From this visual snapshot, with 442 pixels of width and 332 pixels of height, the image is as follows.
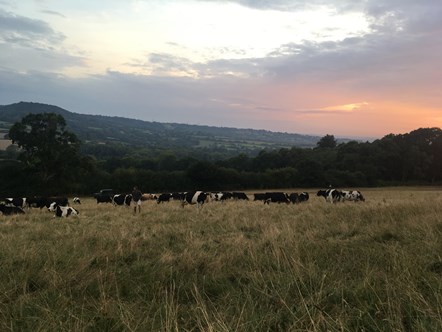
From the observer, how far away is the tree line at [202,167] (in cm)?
6078

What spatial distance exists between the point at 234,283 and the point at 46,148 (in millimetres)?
60645

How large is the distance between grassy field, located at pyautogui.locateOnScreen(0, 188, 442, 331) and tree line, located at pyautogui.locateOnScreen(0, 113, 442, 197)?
57417 mm

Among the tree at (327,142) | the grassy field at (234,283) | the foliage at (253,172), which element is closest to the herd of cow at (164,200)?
the grassy field at (234,283)

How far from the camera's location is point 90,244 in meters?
8.17

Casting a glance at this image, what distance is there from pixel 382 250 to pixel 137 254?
14.4ft

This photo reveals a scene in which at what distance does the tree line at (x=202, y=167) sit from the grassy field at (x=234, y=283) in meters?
57.4

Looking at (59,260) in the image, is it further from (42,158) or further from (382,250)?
(42,158)

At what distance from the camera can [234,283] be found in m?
5.43

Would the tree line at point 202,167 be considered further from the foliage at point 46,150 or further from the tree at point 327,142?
the tree at point 327,142

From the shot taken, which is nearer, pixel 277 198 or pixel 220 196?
pixel 277 198

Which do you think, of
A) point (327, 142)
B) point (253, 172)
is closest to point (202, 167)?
point (253, 172)

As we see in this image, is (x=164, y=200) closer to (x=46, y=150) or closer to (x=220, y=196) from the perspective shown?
(x=220, y=196)

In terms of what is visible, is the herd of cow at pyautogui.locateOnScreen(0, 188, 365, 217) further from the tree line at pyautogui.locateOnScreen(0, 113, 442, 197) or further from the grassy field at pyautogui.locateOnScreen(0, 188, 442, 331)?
the tree line at pyautogui.locateOnScreen(0, 113, 442, 197)

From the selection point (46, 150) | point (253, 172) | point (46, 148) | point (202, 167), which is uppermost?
point (46, 148)
